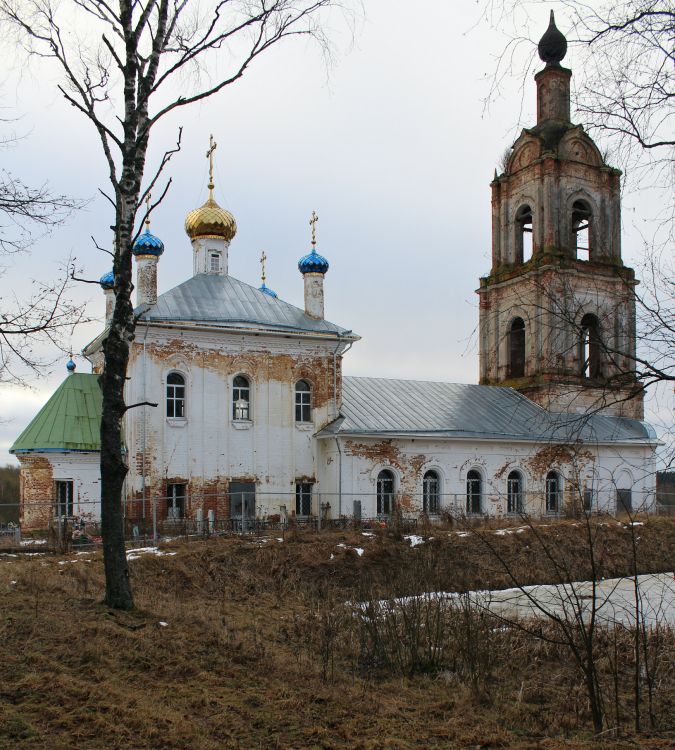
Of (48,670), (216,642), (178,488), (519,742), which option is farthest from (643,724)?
(178,488)

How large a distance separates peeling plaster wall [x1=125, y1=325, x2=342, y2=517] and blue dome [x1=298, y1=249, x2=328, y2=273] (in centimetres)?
258

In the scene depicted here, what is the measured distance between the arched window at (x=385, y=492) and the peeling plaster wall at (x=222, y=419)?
2079 mm

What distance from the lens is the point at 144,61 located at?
1050 cm

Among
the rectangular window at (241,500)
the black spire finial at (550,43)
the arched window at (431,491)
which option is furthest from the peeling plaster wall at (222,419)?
the black spire finial at (550,43)

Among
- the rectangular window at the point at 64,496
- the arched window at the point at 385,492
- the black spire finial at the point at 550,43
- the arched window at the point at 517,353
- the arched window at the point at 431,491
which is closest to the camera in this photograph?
the black spire finial at the point at 550,43

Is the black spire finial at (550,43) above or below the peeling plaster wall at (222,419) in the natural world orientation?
above

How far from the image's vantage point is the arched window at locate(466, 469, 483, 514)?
1039 inches

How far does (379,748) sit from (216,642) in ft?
10.8

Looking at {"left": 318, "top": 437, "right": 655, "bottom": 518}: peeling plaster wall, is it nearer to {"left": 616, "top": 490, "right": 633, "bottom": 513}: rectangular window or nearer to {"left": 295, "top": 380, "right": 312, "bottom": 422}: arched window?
{"left": 616, "top": 490, "right": 633, "bottom": 513}: rectangular window

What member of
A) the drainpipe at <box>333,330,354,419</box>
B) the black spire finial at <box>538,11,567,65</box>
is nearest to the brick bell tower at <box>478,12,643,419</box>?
the drainpipe at <box>333,330,354,419</box>

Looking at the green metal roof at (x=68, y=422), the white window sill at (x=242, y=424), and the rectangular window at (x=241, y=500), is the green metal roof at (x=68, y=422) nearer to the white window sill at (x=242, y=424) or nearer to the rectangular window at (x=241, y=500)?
the white window sill at (x=242, y=424)

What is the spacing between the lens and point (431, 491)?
→ 2592cm

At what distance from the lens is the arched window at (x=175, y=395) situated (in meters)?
22.9

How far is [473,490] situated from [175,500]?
986cm
